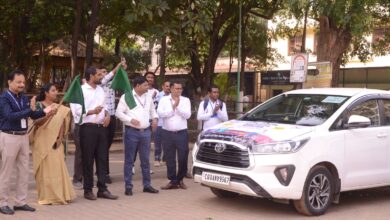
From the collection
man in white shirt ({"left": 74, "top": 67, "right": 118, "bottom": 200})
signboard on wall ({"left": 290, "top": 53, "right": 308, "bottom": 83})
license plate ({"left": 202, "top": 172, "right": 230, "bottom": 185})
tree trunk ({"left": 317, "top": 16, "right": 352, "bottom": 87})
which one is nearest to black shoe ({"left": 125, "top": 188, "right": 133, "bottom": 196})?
man in white shirt ({"left": 74, "top": 67, "right": 118, "bottom": 200})

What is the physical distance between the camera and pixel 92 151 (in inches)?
326

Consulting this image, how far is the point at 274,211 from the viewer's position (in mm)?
7863

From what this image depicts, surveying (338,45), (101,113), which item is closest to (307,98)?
(101,113)

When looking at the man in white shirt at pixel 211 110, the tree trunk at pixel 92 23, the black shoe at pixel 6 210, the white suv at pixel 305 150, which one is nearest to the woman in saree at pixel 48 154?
the black shoe at pixel 6 210

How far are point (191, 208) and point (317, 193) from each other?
69.2 inches

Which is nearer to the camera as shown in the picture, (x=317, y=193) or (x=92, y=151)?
(x=317, y=193)

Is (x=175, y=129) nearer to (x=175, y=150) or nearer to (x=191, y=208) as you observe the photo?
(x=175, y=150)

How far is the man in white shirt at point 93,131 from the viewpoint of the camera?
27.0 feet

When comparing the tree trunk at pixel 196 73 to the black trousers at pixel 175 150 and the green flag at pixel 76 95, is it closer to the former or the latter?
the black trousers at pixel 175 150

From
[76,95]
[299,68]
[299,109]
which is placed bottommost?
[299,109]

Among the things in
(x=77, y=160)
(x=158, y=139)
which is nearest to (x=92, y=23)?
(x=158, y=139)

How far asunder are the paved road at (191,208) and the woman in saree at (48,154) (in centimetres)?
20

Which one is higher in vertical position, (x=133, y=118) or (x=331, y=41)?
(x=331, y=41)

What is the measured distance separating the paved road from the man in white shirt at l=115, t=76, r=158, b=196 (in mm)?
453
